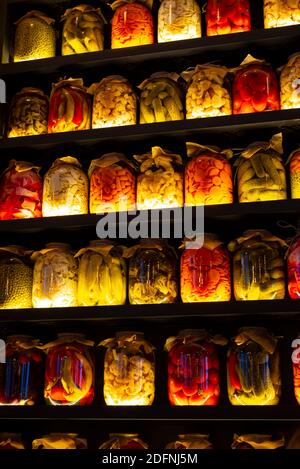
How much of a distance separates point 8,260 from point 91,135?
1.20 feet

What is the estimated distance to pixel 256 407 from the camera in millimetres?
1260

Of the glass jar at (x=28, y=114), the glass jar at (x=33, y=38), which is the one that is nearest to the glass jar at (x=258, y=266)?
the glass jar at (x=28, y=114)

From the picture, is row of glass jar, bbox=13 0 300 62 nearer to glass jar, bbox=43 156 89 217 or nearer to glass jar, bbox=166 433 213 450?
glass jar, bbox=43 156 89 217

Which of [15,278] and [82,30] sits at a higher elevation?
[82,30]

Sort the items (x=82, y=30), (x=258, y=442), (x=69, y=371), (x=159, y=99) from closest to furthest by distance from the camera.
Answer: (x=258, y=442) < (x=69, y=371) < (x=159, y=99) < (x=82, y=30)

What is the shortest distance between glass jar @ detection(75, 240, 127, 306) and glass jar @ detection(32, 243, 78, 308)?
23mm

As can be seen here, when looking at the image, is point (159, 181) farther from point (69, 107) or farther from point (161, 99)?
point (69, 107)

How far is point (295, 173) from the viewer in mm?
1428

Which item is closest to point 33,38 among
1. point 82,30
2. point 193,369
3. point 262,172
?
point 82,30

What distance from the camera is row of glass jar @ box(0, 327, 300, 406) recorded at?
4.38 ft

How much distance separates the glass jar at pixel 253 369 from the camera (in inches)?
51.8

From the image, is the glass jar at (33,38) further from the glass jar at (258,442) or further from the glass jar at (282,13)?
the glass jar at (258,442)

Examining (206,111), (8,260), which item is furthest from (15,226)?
(206,111)

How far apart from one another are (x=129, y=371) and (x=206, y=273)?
0.28 metres
